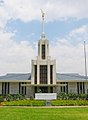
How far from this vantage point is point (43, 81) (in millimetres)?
54312

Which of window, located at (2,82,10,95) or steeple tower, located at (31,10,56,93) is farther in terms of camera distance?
window, located at (2,82,10,95)

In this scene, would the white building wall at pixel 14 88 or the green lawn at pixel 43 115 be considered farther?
the white building wall at pixel 14 88

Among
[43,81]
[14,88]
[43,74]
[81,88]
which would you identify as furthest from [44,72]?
[81,88]

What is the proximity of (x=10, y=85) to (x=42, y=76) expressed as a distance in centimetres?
724

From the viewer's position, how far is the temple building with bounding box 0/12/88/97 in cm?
5438

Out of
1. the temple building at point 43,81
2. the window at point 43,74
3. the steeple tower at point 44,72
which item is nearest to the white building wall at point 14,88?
the temple building at point 43,81

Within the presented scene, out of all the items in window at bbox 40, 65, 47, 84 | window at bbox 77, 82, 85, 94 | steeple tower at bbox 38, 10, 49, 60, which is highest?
steeple tower at bbox 38, 10, 49, 60

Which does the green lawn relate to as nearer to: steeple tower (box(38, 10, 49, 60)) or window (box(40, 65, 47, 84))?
window (box(40, 65, 47, 84))

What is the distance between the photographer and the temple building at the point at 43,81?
54375 mm

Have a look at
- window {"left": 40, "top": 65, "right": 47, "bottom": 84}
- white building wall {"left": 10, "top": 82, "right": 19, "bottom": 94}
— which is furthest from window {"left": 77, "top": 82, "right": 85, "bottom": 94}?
white building wall {"left": 10, "top": 82, "right": 19, "bottom": 94}

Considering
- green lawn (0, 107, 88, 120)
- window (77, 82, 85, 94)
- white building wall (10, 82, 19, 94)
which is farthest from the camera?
window (77, 82, 85, 94)

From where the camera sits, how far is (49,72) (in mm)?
54438

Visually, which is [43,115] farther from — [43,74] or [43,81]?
[43,74]

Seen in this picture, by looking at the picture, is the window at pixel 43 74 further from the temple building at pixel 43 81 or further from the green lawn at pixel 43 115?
the green lawn at pixel 43 115
